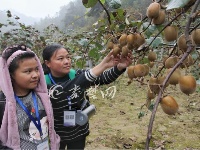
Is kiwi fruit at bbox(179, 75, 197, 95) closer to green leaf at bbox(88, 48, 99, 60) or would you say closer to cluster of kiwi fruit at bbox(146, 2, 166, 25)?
cluster of kiwi fruit at bbox(146, 2, 166, 25)

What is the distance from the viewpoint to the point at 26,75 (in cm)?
119

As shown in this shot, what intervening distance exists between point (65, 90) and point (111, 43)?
1.50 feet

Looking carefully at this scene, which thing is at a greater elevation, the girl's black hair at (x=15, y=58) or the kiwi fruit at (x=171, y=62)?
the kiwi fruit at (x=171, y=62)

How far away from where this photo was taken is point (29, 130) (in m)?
1.23

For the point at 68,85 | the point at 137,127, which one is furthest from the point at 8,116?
the point at 137,127

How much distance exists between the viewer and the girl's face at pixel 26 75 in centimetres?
119

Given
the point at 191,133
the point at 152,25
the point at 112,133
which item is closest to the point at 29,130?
the point at 152,25

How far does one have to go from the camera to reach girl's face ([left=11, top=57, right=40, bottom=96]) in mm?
1186

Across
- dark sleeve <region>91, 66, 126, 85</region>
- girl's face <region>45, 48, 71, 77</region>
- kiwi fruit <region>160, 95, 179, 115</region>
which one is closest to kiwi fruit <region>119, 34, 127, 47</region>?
kiwi fruit <region>160, 95, 179, 115</region>

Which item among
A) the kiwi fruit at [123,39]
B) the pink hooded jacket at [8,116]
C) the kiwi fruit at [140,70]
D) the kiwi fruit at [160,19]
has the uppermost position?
the kiwi fruit at [160,19]

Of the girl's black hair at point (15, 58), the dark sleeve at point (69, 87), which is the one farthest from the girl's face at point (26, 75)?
the dark sleeve at point (69, 87)

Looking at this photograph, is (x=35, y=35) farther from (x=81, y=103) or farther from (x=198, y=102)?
(x=81, y=103)

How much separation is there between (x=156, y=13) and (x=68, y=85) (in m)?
0.80

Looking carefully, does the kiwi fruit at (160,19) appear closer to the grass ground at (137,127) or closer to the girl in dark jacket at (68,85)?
Result: the girl in dark jacket at (68,85)
